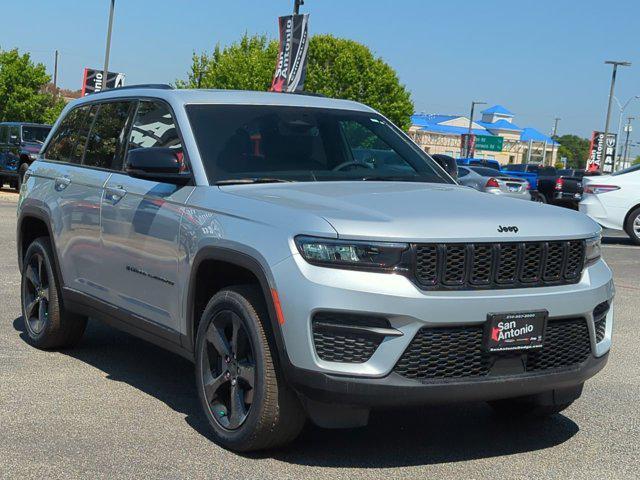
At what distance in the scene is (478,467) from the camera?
15.1 ft

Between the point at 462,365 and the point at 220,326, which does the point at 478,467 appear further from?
the point at 220,326

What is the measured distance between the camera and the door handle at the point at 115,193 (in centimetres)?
581

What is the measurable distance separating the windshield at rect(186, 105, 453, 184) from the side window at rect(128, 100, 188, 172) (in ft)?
0.46

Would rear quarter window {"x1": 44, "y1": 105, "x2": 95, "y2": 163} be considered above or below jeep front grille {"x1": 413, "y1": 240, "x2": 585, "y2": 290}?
above

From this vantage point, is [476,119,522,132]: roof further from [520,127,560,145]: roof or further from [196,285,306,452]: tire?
[196,285,306,452]: tire

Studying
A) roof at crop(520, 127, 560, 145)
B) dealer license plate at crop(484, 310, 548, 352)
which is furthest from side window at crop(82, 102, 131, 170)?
roof at crop(520, 127, 560, 145)

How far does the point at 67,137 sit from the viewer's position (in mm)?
7117

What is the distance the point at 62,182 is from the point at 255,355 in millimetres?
2790

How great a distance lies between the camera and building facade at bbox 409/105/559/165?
138250 millimetres

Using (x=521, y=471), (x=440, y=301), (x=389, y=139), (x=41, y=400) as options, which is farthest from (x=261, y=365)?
(x=389, y=139)

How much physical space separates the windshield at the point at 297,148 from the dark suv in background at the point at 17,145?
2117cm

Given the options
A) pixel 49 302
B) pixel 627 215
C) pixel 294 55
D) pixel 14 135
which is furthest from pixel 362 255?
pixel 14 135

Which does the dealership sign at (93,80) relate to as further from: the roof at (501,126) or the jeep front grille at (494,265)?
the roof at (501,126)

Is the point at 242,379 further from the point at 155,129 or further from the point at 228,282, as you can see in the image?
the point at 155,129
